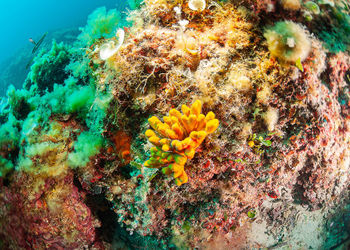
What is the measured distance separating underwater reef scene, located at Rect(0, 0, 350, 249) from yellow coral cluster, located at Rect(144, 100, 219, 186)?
15 mm

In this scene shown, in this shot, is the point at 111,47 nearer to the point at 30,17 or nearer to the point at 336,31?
the point at 336,31

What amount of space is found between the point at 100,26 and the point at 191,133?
2727 millimetres

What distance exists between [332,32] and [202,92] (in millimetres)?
1910

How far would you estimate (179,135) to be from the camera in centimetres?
214

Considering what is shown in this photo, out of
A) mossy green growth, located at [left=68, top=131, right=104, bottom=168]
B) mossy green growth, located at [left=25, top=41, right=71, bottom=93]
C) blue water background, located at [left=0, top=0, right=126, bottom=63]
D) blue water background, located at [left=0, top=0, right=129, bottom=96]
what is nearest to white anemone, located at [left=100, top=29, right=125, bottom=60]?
mossy green growth, located at [left=68, top=131, right=104, bottom=168]

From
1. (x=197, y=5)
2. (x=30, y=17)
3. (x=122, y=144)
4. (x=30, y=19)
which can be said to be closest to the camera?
(x=197, y=5)

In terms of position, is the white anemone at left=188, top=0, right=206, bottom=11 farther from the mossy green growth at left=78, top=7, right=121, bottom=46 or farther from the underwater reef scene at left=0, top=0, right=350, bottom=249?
the mossy green growth at left=78, top=7, right=121, bottom=46

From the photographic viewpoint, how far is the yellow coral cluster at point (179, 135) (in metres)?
2.02

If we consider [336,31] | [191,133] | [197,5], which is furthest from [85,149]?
[336,31]

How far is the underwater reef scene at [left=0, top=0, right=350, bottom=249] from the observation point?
91.0 inches

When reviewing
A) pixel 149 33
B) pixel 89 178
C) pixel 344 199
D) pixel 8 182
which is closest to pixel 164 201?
pixel 89 178

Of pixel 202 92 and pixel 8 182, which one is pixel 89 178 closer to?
pixel 8 182

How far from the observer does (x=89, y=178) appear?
119 inches

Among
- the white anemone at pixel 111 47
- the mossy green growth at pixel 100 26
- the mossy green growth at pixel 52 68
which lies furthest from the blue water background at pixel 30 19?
the white anemone at pixel 111 47
